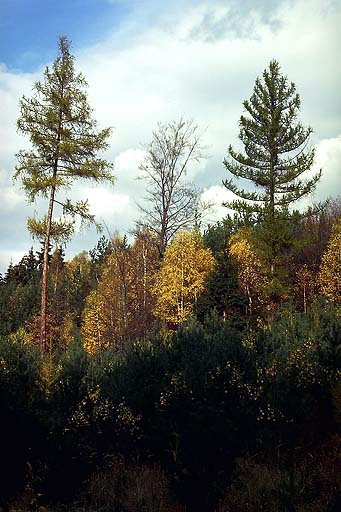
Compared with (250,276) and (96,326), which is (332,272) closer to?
(250,276)

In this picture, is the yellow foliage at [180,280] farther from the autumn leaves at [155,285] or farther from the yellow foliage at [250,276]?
the yellow foliage at [250,276]

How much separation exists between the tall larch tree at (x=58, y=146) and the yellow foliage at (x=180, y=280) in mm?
10315

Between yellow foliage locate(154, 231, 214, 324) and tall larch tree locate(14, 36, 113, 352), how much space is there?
10315 mm

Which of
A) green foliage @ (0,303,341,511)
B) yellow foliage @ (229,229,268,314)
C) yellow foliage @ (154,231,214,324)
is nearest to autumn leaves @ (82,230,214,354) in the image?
yellow foliage @ (154,231,214,324)

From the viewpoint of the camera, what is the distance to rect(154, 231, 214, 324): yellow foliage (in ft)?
96.9

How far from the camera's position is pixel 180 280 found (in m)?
30.5

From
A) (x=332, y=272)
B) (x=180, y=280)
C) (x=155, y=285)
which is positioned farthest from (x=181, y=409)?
(x=332, y=272)

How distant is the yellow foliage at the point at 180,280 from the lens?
96.9 ft

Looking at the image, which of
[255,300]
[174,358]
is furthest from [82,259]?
[174,358]

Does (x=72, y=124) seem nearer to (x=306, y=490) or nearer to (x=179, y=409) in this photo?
(x=179, y=409)

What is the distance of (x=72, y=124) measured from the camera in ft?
63.3

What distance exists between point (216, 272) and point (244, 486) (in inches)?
898

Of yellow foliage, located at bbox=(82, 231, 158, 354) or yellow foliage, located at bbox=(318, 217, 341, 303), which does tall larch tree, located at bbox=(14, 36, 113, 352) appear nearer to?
yellow foliage, located at bbox=(82, 231, 158, 354)

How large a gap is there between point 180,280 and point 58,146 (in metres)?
13.9
